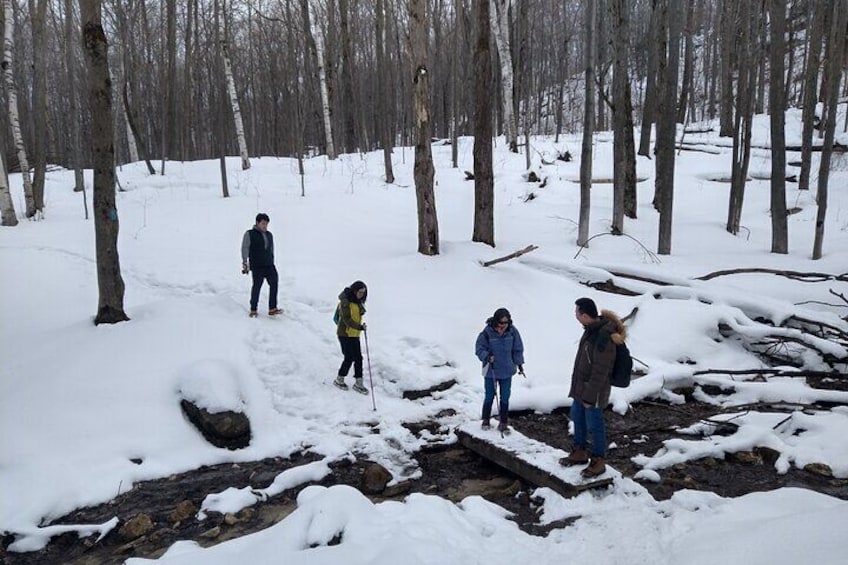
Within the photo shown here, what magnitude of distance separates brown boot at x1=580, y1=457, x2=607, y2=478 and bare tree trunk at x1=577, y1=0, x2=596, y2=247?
859 centimetres

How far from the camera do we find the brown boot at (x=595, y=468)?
549cm

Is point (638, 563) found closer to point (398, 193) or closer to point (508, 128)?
point (398, 193)

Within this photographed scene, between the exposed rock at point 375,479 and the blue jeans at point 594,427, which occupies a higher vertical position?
the blue jeans at point 594,427

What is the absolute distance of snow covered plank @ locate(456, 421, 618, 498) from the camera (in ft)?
17.9

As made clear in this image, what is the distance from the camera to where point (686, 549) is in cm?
412

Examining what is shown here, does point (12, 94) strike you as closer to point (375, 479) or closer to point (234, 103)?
point (234, 103)

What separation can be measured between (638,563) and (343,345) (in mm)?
5147

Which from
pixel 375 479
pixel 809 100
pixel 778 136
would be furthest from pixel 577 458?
pixel 809 100

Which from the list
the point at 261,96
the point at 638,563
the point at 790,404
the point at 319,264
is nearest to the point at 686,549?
the point at 638,563

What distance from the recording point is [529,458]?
604cm

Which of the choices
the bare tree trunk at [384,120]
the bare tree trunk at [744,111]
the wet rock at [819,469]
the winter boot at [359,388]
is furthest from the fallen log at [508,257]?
the bare tree trunk at [384,120]

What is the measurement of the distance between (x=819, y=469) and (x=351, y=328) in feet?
19.2

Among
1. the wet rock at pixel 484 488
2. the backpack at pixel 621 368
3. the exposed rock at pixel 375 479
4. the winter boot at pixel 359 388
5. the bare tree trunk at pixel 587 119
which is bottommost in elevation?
the wet rock at pixel 484 488

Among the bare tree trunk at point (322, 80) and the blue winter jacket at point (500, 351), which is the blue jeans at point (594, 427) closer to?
the blue winter jacket at point (500, 351)
